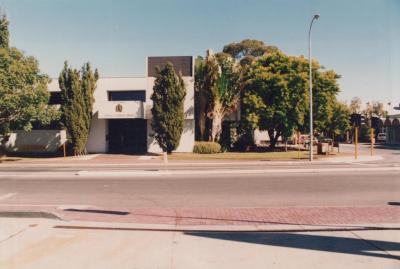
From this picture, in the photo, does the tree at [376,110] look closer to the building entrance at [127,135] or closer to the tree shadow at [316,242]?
the building entrance at [127,135]

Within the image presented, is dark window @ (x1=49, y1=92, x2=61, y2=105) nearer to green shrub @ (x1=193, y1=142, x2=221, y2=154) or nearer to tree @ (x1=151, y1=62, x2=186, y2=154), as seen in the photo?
tree @ (x1=151, y1=62, x2=186, y2=154)

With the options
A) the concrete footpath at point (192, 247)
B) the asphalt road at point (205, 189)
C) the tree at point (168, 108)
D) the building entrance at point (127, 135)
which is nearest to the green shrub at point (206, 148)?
the tree at point (168, 108)

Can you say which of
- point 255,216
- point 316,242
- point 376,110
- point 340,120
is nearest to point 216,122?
point 340,120

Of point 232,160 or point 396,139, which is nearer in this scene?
point 232,160

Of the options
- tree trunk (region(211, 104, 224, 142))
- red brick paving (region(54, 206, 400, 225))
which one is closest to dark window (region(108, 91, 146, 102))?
tree trunk (region(211, 104, 224, 142))

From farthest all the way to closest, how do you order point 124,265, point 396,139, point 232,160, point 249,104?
point 396,139
point 249,104
point 232,160
point 124,265

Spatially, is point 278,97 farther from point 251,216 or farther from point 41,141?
point 251,216

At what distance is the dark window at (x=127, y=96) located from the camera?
1371 inches

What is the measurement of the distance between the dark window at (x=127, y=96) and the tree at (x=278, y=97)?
9.67 metres

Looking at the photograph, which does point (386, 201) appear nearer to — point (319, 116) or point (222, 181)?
point (222, 181)

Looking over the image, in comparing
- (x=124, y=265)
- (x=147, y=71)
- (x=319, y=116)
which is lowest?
(x=124, y=265)

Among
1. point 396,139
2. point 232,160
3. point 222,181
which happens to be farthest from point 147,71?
point 396,139

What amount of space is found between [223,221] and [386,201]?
18.9 ft

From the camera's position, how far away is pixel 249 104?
3266cm
